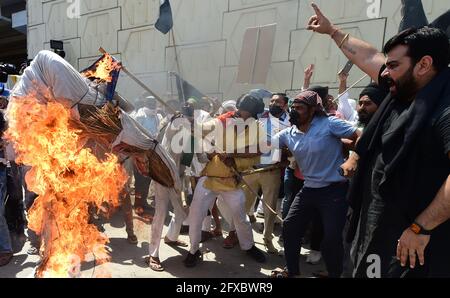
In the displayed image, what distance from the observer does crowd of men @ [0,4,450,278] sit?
1774mm

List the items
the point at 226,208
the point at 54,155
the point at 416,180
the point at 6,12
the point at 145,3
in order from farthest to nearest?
1. the point at 6,12
2. the point at 145,3
3. the point at 226,208
4. the point at 54,155
5. the point at 416,180

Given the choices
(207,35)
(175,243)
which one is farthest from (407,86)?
(207,35)

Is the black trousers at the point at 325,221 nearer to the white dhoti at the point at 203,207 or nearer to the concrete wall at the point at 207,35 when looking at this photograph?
the white dhoti at the point at 203,207

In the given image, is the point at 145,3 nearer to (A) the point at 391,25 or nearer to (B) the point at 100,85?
(A) the point at 391,25

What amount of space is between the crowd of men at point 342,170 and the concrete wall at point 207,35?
1688 mm

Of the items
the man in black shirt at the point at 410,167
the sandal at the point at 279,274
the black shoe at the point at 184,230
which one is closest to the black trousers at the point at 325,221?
the sandal at the point at 279,274

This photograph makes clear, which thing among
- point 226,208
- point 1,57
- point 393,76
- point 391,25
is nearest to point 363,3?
point 391,25

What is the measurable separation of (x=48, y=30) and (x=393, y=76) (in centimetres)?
1331

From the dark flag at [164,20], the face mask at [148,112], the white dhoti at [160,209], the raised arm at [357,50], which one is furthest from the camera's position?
the dark flag at [164,20]

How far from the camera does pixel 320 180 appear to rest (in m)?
3.24

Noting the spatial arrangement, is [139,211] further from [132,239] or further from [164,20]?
[164,20]

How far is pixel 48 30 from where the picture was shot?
12172mm

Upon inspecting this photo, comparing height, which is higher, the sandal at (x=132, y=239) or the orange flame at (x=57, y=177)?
the orange flame at (x=57, y=177)

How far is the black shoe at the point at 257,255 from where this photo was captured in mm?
4102
